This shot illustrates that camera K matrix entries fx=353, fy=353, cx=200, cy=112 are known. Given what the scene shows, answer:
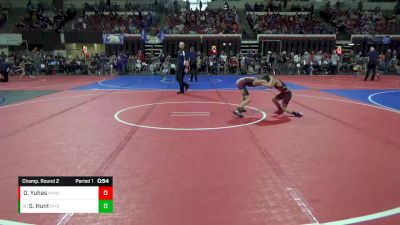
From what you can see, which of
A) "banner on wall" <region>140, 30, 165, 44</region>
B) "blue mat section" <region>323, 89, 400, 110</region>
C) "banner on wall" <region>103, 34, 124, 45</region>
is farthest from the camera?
"banner on wall" <region>140, 30, 165, 44</region>

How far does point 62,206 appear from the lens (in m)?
3.14

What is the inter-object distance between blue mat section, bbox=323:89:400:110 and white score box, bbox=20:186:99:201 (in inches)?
376

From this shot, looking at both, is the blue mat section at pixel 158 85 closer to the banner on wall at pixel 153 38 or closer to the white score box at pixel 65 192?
the banner on wall at pixel 153 38

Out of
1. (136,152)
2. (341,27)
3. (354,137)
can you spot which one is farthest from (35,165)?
(341,27)

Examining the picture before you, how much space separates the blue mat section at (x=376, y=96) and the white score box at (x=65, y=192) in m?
9.54

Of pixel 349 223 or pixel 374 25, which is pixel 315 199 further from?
Result: pixel 374 25

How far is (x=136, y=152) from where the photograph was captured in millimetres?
5676

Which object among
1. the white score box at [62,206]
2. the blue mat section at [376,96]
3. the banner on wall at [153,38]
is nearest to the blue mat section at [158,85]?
the blue mat section at [376,96]

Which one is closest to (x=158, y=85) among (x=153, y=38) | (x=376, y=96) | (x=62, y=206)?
(x=376, y=96)

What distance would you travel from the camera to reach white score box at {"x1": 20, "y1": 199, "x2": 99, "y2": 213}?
123 inches

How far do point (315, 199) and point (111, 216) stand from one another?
2.24 metres

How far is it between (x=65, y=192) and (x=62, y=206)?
0.53 ft
